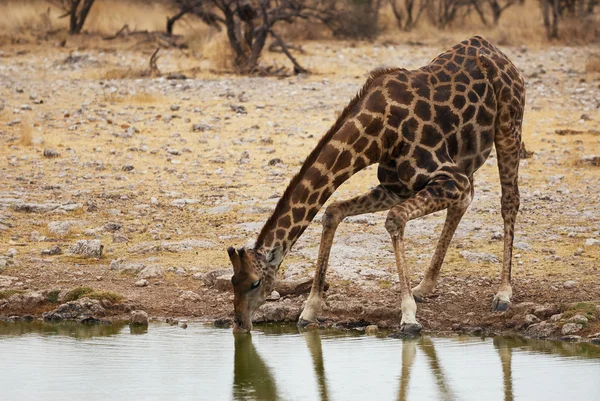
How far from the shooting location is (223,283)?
8203mm

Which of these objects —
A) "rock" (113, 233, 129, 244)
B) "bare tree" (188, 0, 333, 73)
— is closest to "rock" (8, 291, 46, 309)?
"rock" (113, 233, 129, 244)

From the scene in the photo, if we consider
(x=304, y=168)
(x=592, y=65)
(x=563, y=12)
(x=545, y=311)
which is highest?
(x=563, y=12)

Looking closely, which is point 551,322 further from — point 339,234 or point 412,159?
point 339,234

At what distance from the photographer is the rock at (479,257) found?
28.8ft

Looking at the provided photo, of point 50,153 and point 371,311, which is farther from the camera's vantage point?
point 50,153

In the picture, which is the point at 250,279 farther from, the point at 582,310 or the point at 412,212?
the point at 582,310

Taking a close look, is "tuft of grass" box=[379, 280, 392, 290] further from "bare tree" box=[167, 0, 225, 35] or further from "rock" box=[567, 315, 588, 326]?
"bare tree" box=[167, 0, 225, 35]

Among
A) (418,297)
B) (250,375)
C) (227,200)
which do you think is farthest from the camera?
(227,200)

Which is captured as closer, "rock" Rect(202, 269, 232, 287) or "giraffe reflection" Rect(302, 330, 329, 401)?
"giraffe reflection" Rect(302, 330, 329, 401)

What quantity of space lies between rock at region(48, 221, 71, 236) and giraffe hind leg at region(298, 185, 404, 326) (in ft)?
10.1

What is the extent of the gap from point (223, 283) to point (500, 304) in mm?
2083

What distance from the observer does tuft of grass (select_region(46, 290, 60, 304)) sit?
788cm

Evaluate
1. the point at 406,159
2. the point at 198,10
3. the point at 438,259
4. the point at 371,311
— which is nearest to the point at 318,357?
the point at 371,311

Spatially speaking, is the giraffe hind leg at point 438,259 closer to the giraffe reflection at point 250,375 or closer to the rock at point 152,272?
the giraffe reflection at point 250,375
